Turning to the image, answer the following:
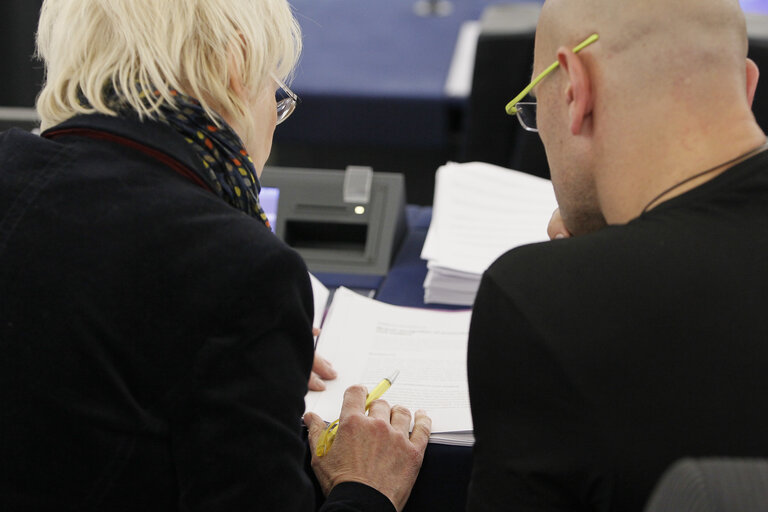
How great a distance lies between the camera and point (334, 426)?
→ 38.5 inches

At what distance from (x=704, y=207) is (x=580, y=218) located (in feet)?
0.82

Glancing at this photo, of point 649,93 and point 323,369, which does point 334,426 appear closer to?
point 323,369

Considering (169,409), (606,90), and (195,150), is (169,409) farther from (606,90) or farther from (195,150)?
(606,90)

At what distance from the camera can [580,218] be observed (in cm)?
96

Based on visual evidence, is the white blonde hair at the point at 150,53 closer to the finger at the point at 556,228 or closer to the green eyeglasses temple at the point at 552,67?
the green eyeglasses temple at the point at 552,67

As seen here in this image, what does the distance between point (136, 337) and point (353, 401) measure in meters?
0.34

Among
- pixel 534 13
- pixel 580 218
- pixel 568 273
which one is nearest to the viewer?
pixel 568 273

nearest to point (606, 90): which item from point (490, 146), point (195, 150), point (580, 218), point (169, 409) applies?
point (580, 218)

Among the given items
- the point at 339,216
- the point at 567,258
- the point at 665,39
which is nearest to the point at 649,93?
the point at 665,39

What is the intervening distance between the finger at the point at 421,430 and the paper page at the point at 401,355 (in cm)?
1

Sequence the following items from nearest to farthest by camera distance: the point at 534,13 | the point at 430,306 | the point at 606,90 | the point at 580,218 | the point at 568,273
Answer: the point at 568,273, the point at 606,90, the point at 580,218, the point at 430,306, the point at 534,13

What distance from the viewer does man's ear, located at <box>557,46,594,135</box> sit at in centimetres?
85

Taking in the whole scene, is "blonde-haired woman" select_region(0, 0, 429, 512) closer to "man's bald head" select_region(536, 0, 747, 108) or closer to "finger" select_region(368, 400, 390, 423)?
"finger" select_region(368, 400, 390, 423)

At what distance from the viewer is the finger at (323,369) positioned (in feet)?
3.48
